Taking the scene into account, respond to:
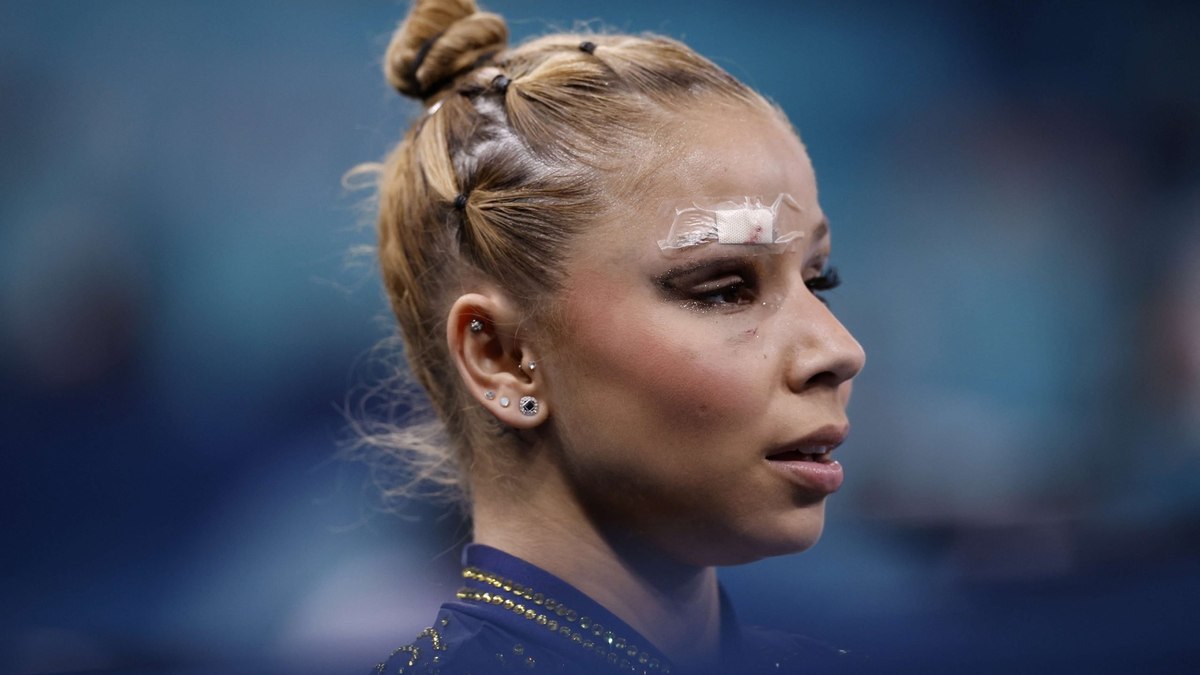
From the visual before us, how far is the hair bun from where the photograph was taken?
160cm

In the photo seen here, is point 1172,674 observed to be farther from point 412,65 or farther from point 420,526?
point 420,526

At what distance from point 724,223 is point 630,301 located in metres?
0.14

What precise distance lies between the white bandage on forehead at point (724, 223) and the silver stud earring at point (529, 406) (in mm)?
239

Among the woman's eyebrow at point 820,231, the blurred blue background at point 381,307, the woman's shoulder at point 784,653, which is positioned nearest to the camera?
the woman's eyebrow at point 820,231

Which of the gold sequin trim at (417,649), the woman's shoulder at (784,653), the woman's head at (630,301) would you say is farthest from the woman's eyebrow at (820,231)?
the gold sequin trim at (417,649)

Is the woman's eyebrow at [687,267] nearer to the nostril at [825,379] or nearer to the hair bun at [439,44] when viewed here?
the nostril at [825,379]

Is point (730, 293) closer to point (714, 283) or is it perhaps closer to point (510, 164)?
point (714, 283)

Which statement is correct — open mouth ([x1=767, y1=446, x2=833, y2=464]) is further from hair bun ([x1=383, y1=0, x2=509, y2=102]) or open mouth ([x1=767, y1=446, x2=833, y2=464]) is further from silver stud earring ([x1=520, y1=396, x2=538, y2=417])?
hair bun ([x1=383, y1=0, x2=509, y2=102])

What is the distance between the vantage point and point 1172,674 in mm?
917

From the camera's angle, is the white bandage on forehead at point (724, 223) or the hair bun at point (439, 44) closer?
the white bandage on forehead at point (724, 223)

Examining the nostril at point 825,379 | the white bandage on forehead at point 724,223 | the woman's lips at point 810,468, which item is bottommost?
the woman's lips at point 810,468

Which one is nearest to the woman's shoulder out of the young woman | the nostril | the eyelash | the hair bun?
the young woman

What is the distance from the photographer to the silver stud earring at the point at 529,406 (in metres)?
1.35

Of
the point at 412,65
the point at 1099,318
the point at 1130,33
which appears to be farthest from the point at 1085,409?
the point at 412,65
